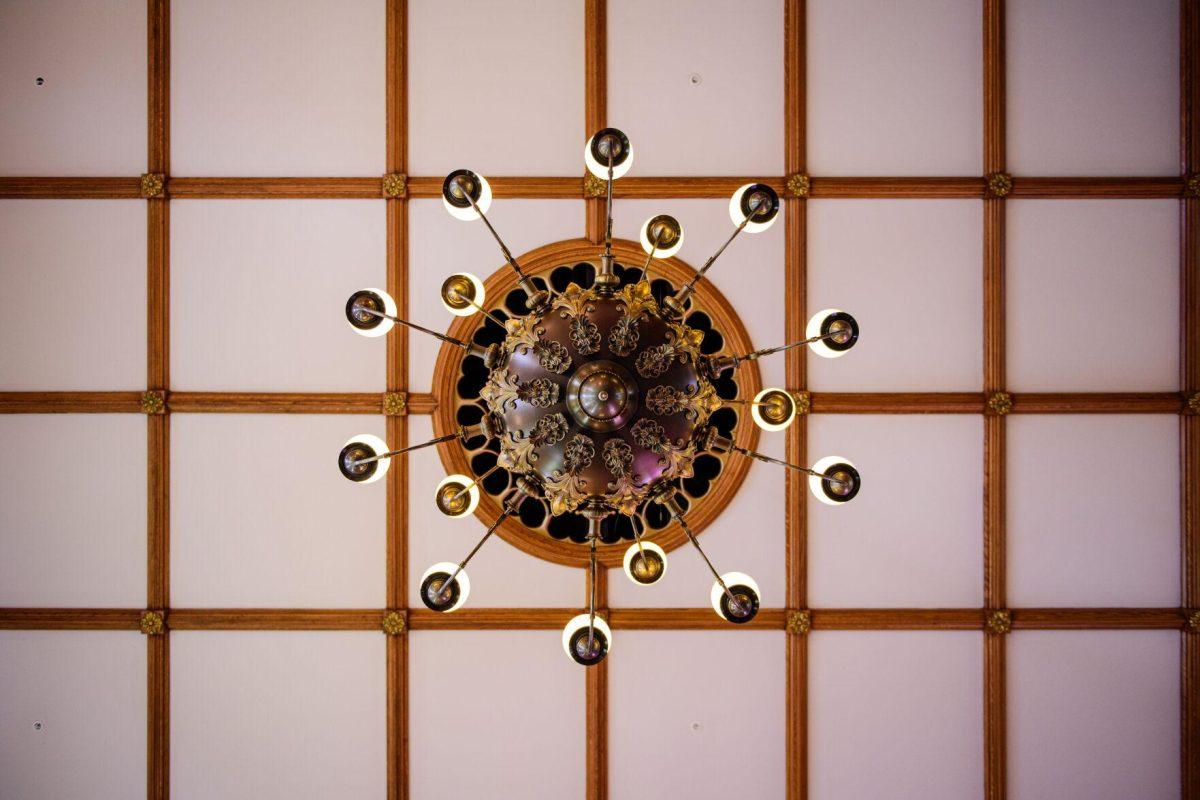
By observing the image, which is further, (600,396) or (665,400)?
(665,400)

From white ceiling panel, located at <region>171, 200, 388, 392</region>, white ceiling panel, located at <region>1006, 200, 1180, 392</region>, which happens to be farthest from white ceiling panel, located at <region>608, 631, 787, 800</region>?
white ceiling panel, located at <region>171, 200, 388, 392</region>

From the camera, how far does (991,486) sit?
480 cm

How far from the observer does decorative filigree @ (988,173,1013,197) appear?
15.5 ft

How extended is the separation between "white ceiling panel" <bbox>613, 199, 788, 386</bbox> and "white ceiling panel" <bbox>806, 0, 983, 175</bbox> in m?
0.73

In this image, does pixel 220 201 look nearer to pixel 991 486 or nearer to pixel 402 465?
pixel 402 465

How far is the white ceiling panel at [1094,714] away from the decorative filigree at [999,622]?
0.54 feet

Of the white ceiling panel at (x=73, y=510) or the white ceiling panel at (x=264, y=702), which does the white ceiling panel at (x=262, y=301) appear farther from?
the white ceiling panel at (x=264, y=702)

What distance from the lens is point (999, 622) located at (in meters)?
4.78

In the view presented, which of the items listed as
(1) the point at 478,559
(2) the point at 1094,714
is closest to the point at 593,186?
(1) the point at 478,559

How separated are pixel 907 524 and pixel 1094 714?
6.75ft

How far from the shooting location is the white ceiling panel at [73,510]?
4.82 meters

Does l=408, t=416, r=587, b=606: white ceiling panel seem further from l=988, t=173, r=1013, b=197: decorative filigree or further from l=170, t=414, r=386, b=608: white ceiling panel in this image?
l=988, t=173, r=1013, b=197: decorative filigree

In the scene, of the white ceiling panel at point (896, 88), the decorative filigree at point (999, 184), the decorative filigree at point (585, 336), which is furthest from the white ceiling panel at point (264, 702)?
the decorative filigree at point (999, 184)

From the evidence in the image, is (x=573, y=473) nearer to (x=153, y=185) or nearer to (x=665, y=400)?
(x=665, y=400)
